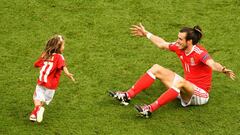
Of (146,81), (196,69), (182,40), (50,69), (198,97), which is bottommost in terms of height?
(198,97)

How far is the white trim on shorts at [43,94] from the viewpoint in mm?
7566

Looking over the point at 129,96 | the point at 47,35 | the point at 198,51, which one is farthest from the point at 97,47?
the point at 198,51

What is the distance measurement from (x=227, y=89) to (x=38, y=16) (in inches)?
163

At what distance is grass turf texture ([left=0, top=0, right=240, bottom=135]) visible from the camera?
7652 mm

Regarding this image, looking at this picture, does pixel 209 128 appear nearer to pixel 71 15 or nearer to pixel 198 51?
pixel 198 51

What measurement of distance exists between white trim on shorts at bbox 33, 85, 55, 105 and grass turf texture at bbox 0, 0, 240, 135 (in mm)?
307

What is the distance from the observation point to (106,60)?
9.20 m

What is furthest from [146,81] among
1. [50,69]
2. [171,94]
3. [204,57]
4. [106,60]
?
[50,69]

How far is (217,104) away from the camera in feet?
26.8

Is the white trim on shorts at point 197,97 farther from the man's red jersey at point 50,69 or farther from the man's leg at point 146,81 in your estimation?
the man's red jersey at point 50,69

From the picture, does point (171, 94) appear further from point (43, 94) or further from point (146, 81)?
point (43, 94)

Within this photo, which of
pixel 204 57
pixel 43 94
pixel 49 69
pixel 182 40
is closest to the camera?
pixel 49 69

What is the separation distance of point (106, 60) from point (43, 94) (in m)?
1.90

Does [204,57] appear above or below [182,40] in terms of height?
below
